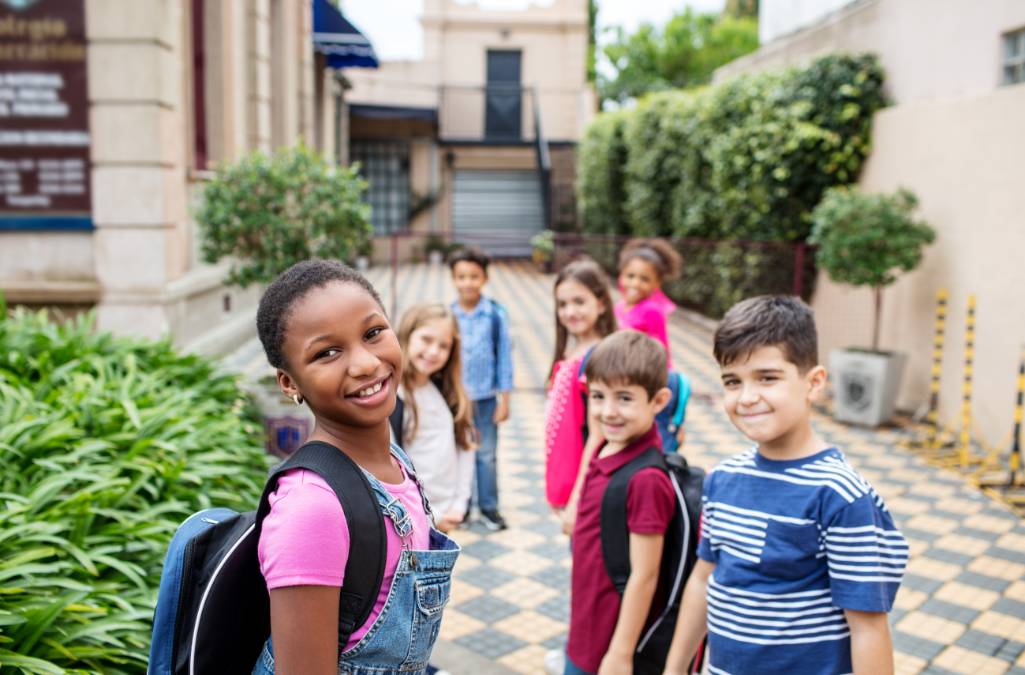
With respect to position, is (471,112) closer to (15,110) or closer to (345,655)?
(15,110)

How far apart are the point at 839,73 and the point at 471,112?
680 inches

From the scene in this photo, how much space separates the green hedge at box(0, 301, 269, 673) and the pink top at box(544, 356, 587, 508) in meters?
1.49

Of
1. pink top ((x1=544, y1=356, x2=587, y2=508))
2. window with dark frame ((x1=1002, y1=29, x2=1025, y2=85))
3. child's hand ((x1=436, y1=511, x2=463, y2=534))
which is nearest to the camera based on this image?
child's hand ((x1=436, y1=511, x2=463, y2=534))

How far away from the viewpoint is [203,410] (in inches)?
205

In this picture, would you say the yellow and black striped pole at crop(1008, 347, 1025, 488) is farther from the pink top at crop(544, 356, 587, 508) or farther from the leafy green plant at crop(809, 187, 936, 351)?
the pink top at crop(544, 356, 587, 508)

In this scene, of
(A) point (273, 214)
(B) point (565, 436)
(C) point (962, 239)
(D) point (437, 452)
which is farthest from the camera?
(C) point (962, 239)

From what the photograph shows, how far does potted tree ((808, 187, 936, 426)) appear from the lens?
8.32m

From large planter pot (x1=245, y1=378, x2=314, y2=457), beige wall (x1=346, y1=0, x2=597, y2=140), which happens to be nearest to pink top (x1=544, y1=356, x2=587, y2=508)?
large planter pot (x1=245, y1=378, x2=314, y2=457)

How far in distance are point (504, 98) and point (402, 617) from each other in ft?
82.9

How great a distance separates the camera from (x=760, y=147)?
410 inches

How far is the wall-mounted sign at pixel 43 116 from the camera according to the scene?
25.7 feet

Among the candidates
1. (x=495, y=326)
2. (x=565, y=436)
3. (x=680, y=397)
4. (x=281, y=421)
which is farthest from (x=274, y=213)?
(x=680, y=397)

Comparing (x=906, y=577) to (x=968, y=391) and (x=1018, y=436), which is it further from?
(x=968, y=391)

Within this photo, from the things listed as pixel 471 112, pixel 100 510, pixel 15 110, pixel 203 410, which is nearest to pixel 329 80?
pixel 471 112
